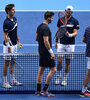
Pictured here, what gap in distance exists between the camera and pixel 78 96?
573 centimetres

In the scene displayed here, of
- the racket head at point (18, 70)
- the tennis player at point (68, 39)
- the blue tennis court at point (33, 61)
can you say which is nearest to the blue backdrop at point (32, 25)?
the blue tennis court at point (33, 61)

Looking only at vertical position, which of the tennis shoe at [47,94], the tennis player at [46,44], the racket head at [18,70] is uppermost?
the tennis player at [46,44]

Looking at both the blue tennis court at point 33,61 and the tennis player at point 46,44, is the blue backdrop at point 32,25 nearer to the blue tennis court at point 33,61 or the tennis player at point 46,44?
the blue tennis court at point 33,61

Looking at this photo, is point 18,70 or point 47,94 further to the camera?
point 18,70

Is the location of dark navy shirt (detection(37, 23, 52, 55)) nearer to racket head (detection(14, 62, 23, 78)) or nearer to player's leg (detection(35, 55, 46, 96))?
player's leg (detection(35, 55, 46, 96))

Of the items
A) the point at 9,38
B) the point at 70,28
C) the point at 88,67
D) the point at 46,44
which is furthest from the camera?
the point at 70,28

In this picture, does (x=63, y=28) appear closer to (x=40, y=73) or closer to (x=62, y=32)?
(x=62, y=32)

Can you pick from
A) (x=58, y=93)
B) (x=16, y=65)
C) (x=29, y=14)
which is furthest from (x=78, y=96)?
(x=29, y=14)

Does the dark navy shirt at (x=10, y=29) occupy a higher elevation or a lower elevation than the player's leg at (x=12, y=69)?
higher

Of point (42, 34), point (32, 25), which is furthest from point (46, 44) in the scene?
point (32, 25)

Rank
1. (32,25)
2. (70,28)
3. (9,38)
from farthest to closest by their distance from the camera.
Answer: (32,25) → (70,28) → (9,38)

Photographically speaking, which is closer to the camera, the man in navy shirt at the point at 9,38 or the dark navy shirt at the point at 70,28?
the man in navy shirt at the point at 9,38

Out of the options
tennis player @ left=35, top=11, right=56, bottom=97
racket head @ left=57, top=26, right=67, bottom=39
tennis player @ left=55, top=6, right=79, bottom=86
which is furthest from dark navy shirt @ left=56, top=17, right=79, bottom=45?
tennis player @ left=35, top=11, right=56, bottom=97

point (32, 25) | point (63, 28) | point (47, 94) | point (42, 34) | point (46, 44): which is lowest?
point (47, 94)
